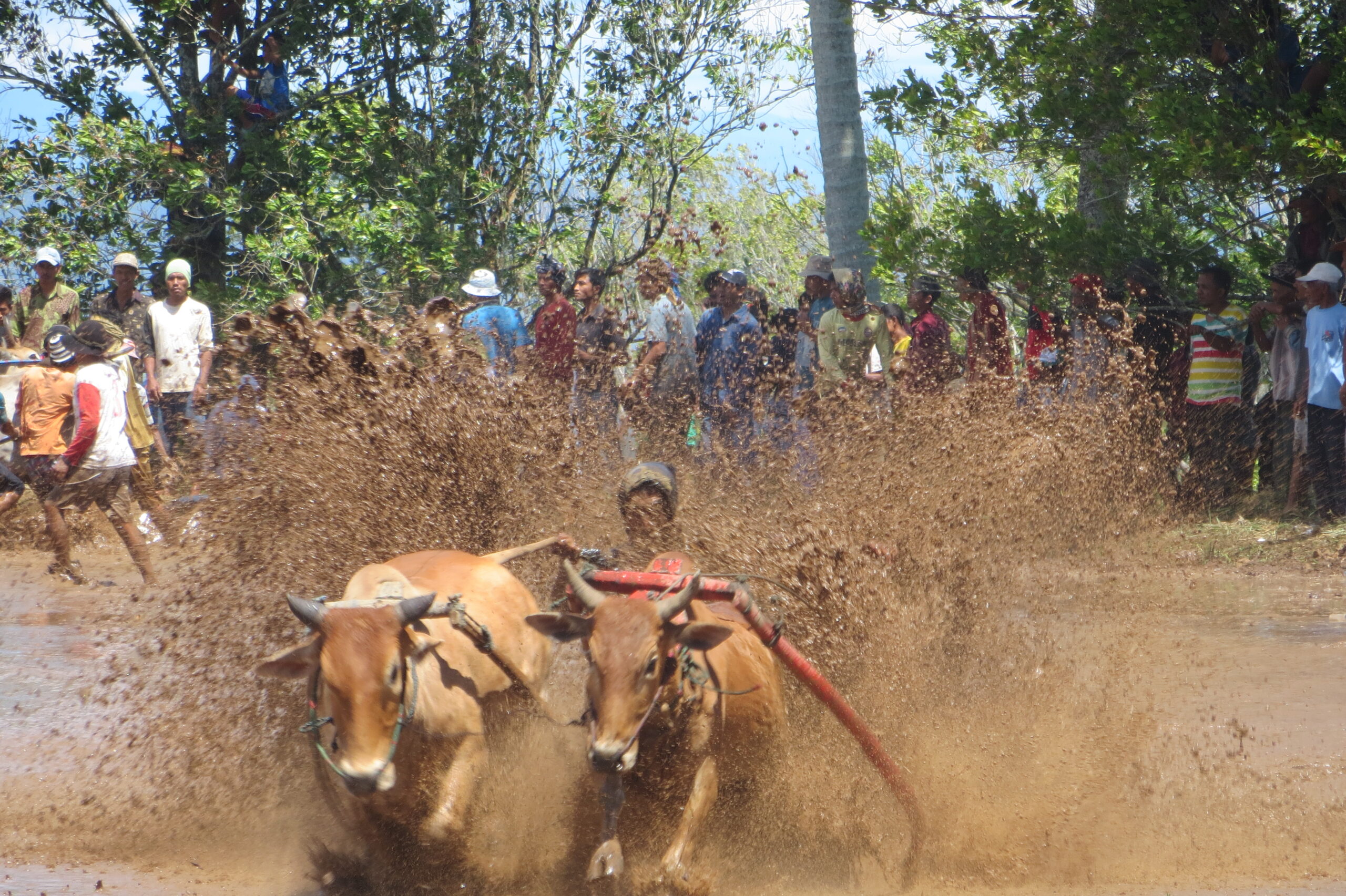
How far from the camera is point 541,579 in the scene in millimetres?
7402

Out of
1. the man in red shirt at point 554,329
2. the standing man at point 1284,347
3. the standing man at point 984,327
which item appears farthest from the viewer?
the man in red shirt at point 554,329

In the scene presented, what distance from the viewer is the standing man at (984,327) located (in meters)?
9.80

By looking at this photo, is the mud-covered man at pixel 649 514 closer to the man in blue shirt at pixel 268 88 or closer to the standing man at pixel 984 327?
the standing man at pixel 984 327

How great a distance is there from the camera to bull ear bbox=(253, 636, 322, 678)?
462 centimetres

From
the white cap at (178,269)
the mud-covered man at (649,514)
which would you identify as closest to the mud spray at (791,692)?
the mud-covered man at (649,514)

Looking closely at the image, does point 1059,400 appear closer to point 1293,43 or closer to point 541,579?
point 1293,43

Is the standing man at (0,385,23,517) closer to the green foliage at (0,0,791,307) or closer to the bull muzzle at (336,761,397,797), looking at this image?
the green foliage at (0,0,791,307)

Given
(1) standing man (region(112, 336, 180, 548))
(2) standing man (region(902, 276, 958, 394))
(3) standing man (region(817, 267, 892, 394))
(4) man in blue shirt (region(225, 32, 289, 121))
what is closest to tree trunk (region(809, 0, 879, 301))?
(2) standing man (region(902, 276, 958, 394))

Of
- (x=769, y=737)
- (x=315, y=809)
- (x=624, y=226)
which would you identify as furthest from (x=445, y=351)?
(x=624, y=226)

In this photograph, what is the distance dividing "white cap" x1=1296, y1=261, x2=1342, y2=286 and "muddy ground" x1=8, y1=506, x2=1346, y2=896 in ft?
5.69

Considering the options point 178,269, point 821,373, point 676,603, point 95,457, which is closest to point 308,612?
point 676,603

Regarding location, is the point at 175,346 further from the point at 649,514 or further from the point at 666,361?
the point at 649,514

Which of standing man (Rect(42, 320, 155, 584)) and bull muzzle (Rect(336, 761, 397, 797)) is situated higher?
standing man (Rect(42, 320, 155, 584))

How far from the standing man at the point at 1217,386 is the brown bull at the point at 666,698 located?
554 centimetres
